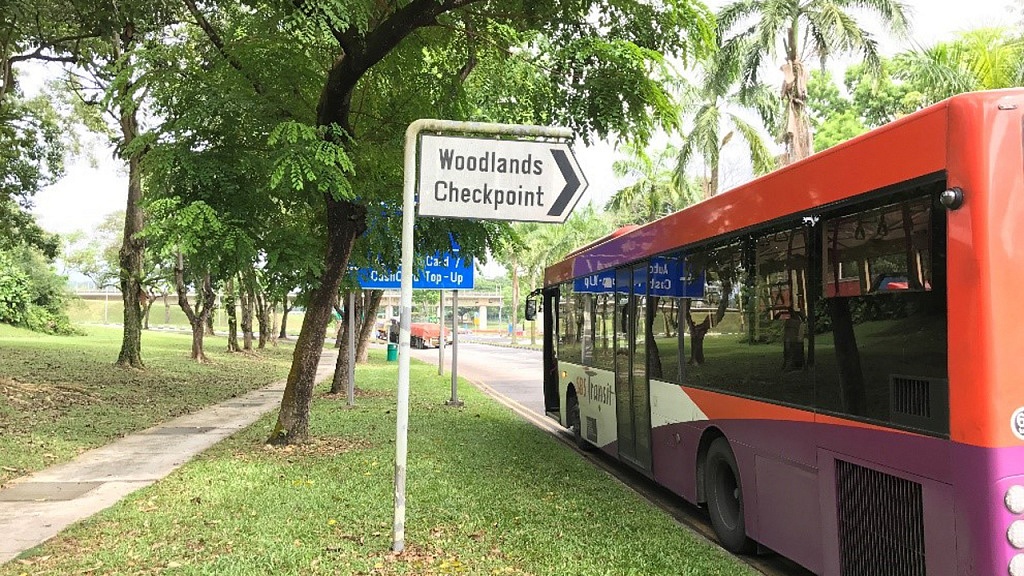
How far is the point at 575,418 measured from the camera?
11.2 meters

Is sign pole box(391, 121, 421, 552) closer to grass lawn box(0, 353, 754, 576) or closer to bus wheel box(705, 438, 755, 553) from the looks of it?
grass lawn box(0, 353, 754, 576)

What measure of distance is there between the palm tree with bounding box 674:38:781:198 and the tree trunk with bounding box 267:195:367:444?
1276cm

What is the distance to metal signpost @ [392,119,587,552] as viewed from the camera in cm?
532

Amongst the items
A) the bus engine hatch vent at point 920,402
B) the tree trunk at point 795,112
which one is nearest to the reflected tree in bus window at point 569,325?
the bus engine hatch vent at point 920,402

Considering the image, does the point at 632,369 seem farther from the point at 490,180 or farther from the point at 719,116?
the point at 719,116

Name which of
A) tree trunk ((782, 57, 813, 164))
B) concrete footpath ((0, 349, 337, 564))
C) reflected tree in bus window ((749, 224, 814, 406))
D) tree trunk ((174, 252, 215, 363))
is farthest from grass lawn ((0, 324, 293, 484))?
tree trunk ((782, 57, 813, 164))

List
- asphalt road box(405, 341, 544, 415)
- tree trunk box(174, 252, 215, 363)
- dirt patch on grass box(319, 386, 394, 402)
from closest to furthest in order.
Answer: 1. dirt patch on grass box(319, 386, 394, 402)
2. asphalt road box(405, 341, 544, 415)
3. tree trunk box(174, 252, 215, 363)

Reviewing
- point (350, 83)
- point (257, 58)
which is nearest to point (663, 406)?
Result: point (350, 83)

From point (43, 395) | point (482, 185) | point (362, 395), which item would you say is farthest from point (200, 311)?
point (482, 185)

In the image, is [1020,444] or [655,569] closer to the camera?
[1020,444]

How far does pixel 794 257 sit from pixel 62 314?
44.7 m

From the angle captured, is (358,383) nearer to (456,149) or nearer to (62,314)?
(456,149)

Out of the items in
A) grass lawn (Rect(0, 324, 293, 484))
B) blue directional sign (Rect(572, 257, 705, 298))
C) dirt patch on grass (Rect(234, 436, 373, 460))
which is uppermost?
blue directional sign (Rect(572, 257, 705, 298))

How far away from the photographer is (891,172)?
4.00 meters
